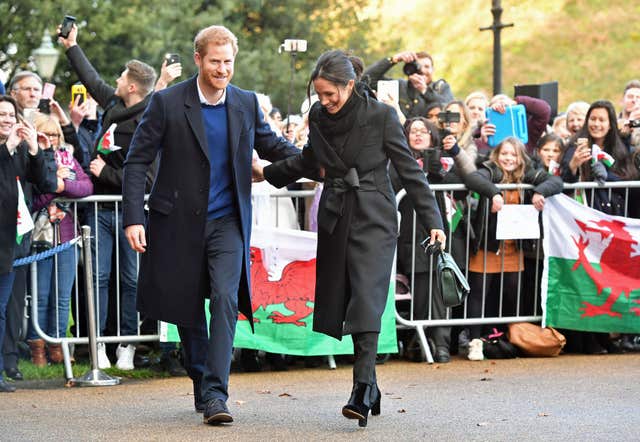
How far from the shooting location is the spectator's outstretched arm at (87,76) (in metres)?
10.1

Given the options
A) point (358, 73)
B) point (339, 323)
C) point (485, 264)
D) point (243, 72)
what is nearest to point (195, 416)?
point (339, 323)

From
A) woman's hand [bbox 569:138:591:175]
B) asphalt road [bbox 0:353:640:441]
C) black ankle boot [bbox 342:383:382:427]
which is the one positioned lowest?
asphalt road [bbox 0:353:640:441]

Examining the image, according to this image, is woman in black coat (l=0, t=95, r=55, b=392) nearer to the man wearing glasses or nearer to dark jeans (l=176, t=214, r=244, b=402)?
the man wearing glasses

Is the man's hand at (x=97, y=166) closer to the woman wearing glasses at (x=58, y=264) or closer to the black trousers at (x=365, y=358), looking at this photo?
the woman wearing glasses at (x=58, y=264)

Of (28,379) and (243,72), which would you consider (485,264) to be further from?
(243,72)

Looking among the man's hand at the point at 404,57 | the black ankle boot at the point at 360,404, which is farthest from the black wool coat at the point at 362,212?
the man's hand at the point at 404,57

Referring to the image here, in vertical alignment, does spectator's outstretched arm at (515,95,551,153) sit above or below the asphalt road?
above

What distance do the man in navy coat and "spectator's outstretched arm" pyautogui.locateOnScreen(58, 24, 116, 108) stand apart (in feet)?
9.40

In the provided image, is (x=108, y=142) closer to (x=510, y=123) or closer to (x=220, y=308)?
(x=220, y=308)

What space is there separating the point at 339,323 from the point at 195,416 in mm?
1015

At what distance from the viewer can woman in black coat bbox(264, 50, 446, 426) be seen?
730cm

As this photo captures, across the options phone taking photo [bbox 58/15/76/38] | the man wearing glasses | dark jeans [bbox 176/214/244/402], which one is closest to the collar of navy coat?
dark jeans [bbox 176/214/244/402]

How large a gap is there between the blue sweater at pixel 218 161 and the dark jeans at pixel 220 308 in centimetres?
7

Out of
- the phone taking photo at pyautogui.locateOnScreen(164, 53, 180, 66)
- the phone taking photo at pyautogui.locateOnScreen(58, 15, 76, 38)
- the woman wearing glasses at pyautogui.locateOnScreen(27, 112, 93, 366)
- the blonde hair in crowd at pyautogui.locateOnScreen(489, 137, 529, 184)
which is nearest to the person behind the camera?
the woman wearing glasses at pyautogui.locateOnScreen(27, 112, 93, 366)
